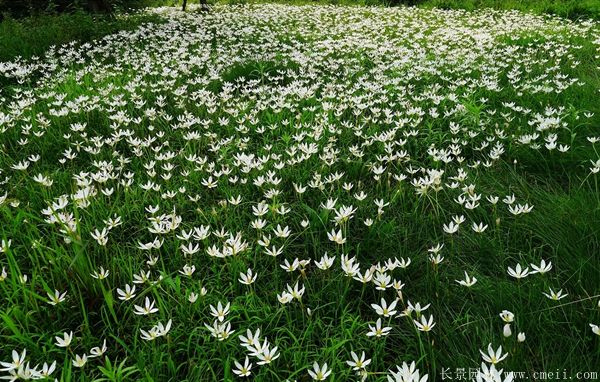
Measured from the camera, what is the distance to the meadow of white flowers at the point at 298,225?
171 cm

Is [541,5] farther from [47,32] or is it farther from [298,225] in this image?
[298,225]

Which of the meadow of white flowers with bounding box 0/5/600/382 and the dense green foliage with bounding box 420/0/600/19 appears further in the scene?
the dense green foliage with bounding box 420/0/600/19

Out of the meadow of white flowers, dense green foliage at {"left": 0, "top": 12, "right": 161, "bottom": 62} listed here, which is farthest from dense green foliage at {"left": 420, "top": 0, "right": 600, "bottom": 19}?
dense green foliage at {"left": 0, "top": 12, "right": 161, "bottom": 62}

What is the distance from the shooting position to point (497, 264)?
2160 millimetres

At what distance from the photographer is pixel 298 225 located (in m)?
2.63

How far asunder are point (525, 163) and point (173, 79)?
4.28m

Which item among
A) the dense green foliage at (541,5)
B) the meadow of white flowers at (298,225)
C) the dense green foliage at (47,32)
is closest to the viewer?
the meadow of white flowers at (298,225)

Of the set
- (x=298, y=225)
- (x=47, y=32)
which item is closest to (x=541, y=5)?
(x=47, y=32)

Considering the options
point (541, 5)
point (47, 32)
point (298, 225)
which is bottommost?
point (298, 225)

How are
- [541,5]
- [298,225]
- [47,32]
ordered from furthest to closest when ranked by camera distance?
[541,5], [47,32], [298,225]

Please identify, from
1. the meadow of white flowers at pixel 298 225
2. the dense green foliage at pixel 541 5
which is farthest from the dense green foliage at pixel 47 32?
the dense green foliage at pixel 541 5

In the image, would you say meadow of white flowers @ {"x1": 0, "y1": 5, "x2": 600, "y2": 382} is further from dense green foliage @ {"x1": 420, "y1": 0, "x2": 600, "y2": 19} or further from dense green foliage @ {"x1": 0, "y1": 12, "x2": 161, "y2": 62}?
dense green foliage @ {"x1": 420, "y1": 0, "x2": 600, "y2": 19}

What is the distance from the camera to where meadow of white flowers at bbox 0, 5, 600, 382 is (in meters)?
1.71

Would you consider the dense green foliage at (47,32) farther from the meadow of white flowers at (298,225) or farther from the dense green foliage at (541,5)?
the dense green foliage at (541,5)
